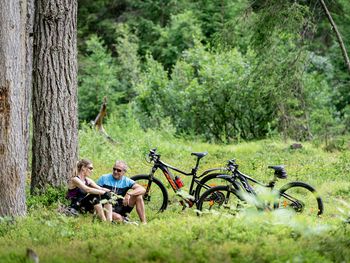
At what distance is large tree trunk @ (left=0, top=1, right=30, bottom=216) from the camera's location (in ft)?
30.7

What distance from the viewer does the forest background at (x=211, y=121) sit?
713 centimetres

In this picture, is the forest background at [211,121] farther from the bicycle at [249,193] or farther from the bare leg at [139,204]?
the bicycle at [249,193]

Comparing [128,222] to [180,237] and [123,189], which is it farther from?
[180,237]

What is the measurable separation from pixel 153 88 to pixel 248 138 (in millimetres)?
4314

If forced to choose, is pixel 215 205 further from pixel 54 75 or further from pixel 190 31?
pixel 190 31

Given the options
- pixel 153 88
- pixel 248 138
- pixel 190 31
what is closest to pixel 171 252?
pixel 248 138

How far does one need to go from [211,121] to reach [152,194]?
1305 centimetres

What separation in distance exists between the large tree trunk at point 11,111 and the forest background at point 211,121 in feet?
1.33

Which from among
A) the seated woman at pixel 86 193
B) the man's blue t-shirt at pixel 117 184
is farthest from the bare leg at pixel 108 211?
the man's blue t-shirt at pixel 117 184

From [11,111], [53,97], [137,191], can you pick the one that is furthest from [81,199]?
[53,97]

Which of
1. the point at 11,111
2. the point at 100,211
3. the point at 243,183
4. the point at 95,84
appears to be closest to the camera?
the point at 11,111

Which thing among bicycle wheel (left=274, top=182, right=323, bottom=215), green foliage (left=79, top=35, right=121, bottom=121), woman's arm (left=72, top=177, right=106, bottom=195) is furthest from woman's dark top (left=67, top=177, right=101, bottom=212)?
green foliage (left=79, top=35, right=121, bottom=121)

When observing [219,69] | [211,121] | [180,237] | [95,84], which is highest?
[219,69]

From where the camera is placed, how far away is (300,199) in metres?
11.2
